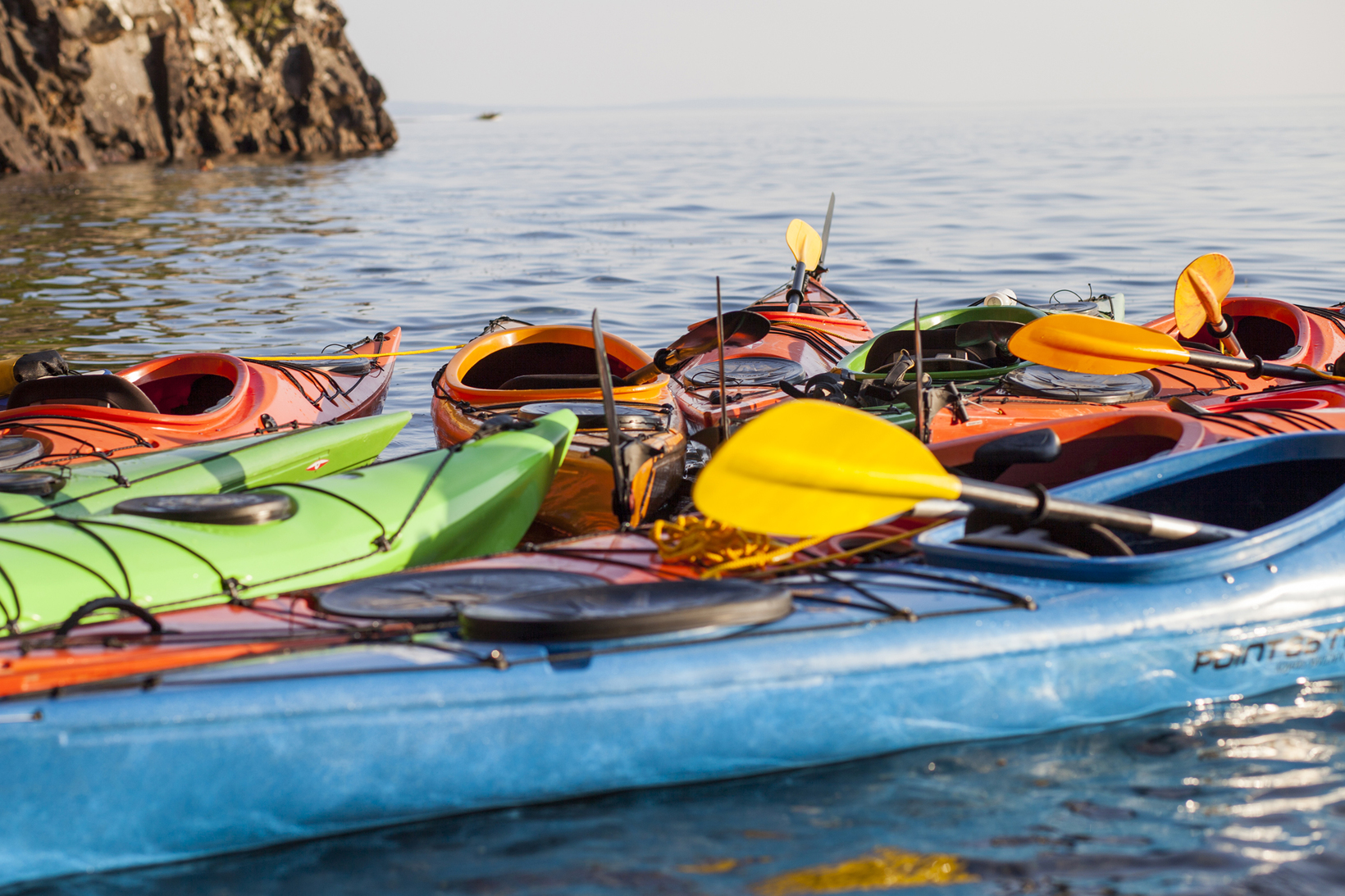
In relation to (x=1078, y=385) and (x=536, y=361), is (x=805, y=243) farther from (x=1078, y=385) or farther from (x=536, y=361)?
(x=1078, y=385)

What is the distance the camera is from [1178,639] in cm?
344

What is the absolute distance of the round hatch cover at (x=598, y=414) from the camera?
5.31m

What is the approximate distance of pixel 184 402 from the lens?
6.68 m

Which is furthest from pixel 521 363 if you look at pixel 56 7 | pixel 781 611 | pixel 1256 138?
pixel 1256 138

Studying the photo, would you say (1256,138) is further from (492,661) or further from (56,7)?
(492,661)

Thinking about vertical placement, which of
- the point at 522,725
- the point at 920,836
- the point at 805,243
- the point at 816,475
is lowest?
the point at 920,836

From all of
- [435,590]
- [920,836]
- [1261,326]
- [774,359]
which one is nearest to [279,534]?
[435,590]

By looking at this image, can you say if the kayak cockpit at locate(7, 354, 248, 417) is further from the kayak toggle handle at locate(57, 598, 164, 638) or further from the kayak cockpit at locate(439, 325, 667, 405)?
the kayak toggle handle at locate(57, 598, 164, 638)

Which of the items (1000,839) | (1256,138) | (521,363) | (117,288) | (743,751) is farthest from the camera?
(1256,138)

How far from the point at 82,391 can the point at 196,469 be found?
116 cm

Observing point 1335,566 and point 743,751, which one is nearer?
point 743,751

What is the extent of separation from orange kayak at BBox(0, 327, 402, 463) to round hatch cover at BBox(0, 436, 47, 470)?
6 centimetres

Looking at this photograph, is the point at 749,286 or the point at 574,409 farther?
the point at 749,286

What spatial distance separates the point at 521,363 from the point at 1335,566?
434 cm
